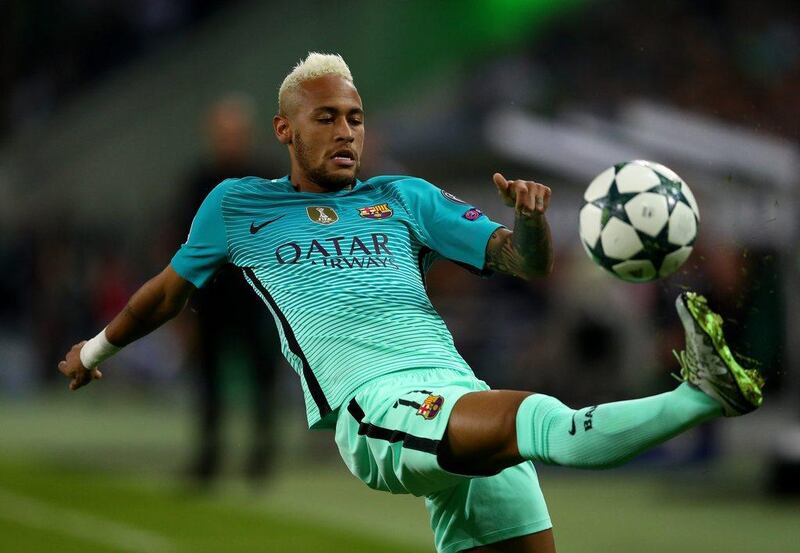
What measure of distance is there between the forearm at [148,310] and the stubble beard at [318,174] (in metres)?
0.52

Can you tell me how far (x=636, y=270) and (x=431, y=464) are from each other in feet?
2.60

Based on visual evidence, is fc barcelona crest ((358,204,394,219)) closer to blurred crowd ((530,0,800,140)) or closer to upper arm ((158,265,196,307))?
upper arm ((158,265,196,307))

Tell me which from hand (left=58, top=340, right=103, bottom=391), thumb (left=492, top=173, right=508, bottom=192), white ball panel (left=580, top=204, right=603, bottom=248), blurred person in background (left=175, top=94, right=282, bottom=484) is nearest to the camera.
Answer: thumb (left=492, top=173, right=508, bottom=192)

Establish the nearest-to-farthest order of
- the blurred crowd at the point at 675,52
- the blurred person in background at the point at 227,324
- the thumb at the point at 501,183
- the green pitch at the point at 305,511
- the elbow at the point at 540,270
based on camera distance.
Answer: the thumb at the point at 501,183
the elbow at the point at 540,270
the green pitch at the point at 305,511
the blurred person in background at the point at 227,324
the blurred crowd at the point at 675,52

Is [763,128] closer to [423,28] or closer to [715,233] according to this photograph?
[715,233]

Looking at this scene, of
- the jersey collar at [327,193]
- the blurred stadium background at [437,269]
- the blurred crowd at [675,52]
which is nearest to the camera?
the jersey collar at [327,193]

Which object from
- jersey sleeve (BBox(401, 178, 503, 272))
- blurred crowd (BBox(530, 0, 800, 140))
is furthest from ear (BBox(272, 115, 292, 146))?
blurred crowd (BBox(530, 0, 800, 140))

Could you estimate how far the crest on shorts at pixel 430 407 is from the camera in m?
3.52

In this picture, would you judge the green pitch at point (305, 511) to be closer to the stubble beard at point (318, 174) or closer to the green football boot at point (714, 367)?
the stubble beard at point (318, 174)

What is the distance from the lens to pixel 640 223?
3.74m

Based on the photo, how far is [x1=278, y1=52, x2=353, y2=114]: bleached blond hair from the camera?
415 cm

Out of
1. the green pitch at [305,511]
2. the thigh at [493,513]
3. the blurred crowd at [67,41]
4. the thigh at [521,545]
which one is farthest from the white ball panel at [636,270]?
the blurred crowd at [67,41]

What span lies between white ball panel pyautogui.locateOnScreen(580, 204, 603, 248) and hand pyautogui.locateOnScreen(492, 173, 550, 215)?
0.96 ft

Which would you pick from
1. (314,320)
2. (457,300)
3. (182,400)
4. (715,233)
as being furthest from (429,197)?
(182,400)
